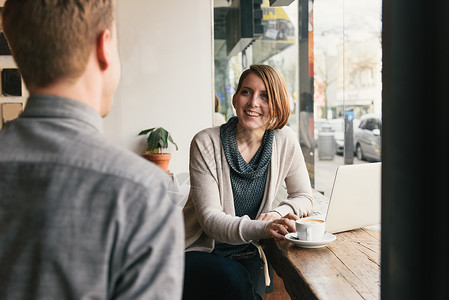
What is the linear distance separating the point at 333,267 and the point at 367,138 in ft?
20.3

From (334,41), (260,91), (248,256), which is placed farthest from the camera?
(334,41)

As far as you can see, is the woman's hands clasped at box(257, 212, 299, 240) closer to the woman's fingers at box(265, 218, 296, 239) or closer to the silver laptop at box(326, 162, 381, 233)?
the woman's fingers at box(265, 218, 296, 239)

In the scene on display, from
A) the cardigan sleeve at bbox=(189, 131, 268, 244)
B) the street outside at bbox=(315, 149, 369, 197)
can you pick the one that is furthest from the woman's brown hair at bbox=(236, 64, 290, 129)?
the street outside at bbox=(315, 149, 369, 197)

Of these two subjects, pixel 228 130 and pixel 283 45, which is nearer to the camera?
pixel 228 130

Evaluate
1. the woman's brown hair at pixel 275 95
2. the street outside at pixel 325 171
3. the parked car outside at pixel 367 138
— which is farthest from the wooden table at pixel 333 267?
the parked car outside at pixel 367 138

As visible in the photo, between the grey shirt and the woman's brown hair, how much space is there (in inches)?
55.6

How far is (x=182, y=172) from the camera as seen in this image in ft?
13.7

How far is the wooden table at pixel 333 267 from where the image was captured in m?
1.10

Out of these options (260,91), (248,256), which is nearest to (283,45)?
(260,91)

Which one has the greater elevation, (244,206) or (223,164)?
(223,164)

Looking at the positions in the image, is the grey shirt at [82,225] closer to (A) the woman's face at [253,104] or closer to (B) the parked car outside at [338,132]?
(A) the woman's face at [253,104]

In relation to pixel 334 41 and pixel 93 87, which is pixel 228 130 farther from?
pixel 334 41

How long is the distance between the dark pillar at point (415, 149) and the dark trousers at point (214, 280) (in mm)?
1024

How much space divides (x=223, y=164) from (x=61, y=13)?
1299 millimetres
